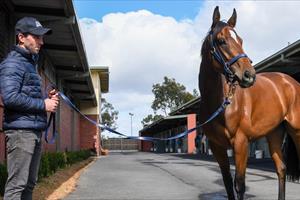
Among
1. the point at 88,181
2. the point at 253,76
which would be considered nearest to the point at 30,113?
the point at 253,76

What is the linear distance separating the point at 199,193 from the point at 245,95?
425cm

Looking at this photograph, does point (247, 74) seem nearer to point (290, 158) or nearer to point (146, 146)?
point (290, 158)

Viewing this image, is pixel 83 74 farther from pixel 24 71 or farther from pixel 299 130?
pixel 24 71

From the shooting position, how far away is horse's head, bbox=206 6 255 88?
18.7ft

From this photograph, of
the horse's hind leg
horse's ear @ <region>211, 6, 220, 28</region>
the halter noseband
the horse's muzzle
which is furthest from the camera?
the horse's hind leg

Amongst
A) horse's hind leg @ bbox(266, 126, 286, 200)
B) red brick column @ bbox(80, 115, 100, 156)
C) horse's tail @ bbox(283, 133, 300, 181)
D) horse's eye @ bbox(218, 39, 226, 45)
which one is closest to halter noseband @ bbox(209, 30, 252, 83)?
horse's eye @ bbox(218, 39, 226, 45)

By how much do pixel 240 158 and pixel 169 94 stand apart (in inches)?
3246

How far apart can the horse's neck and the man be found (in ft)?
8.71

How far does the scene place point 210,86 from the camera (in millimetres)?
6453

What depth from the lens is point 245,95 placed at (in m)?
6.76

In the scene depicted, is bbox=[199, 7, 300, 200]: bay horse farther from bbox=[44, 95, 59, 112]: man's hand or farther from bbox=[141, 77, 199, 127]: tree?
bbox=[141, 77, 199, 127]: tree

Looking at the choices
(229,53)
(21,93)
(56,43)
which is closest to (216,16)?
(229,53)

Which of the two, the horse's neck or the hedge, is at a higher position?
the horse's neck

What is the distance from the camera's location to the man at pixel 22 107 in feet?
13.4
